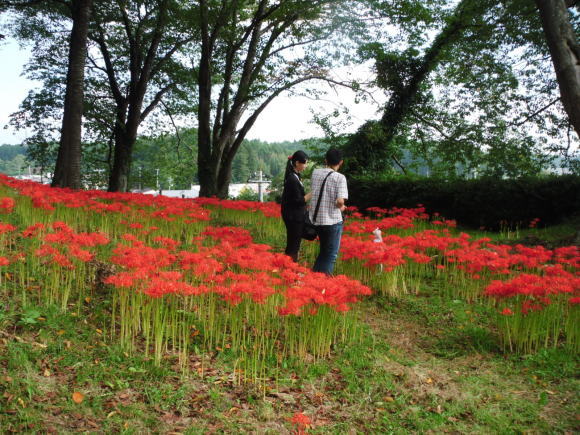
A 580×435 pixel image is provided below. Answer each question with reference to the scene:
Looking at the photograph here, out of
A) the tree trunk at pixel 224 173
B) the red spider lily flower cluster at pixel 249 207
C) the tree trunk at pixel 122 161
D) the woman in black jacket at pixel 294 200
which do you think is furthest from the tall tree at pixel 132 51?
the woman in black jacket at pixel 294 200

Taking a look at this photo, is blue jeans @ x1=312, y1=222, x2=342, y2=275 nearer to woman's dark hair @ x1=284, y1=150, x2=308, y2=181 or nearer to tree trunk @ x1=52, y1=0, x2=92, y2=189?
woman's dark hair @ x1=284, y1=150, x2=308, y2=181

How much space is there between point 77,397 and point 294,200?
11.8ft

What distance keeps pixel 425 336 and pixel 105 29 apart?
21.4 m

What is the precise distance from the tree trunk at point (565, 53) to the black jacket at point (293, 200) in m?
6.45

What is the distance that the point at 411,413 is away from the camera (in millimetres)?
3582

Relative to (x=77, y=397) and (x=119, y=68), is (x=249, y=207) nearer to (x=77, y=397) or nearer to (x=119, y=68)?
(x=77, y=397)

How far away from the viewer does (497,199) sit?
1220cm

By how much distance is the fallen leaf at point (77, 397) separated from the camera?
320 cm

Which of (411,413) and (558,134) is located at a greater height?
(558,134)

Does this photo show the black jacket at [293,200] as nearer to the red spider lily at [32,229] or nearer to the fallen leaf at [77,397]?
the red spider lily at [32,229]

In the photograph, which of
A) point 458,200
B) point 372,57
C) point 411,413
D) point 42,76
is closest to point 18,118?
point 42,76

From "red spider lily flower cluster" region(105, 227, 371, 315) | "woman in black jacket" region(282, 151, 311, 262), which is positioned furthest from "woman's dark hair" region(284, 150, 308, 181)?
"red spider lily flower cluster" region(105, 227, 371, 315)

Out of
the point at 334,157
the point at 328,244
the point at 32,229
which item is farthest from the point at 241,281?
the point at 32,229

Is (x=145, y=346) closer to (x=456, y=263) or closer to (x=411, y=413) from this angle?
(x=411, y=413)
